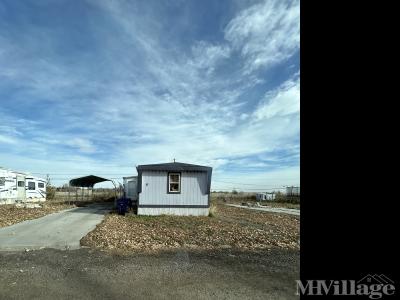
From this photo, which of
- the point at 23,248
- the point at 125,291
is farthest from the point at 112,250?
the point at 125,291

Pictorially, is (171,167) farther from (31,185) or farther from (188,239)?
(31,185)

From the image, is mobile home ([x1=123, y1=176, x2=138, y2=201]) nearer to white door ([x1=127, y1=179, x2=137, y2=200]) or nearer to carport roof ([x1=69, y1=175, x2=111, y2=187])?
white door ([x1=127, y1=179, x2=137, y2=200])

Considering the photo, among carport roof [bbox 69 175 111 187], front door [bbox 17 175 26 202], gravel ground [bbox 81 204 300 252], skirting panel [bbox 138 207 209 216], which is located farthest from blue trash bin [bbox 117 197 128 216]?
front door [bbox 17 175 26 202]

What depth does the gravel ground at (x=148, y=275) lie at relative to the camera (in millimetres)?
5402

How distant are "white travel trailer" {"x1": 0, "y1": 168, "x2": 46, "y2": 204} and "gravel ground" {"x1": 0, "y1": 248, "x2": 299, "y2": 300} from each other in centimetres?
2246

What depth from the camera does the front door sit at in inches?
1221

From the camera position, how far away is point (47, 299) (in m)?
5.07

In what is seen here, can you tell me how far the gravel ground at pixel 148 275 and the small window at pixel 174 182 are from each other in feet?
34.9

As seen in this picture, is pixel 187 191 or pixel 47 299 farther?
pixel 187 191

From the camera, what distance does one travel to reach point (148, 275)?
6457mm
